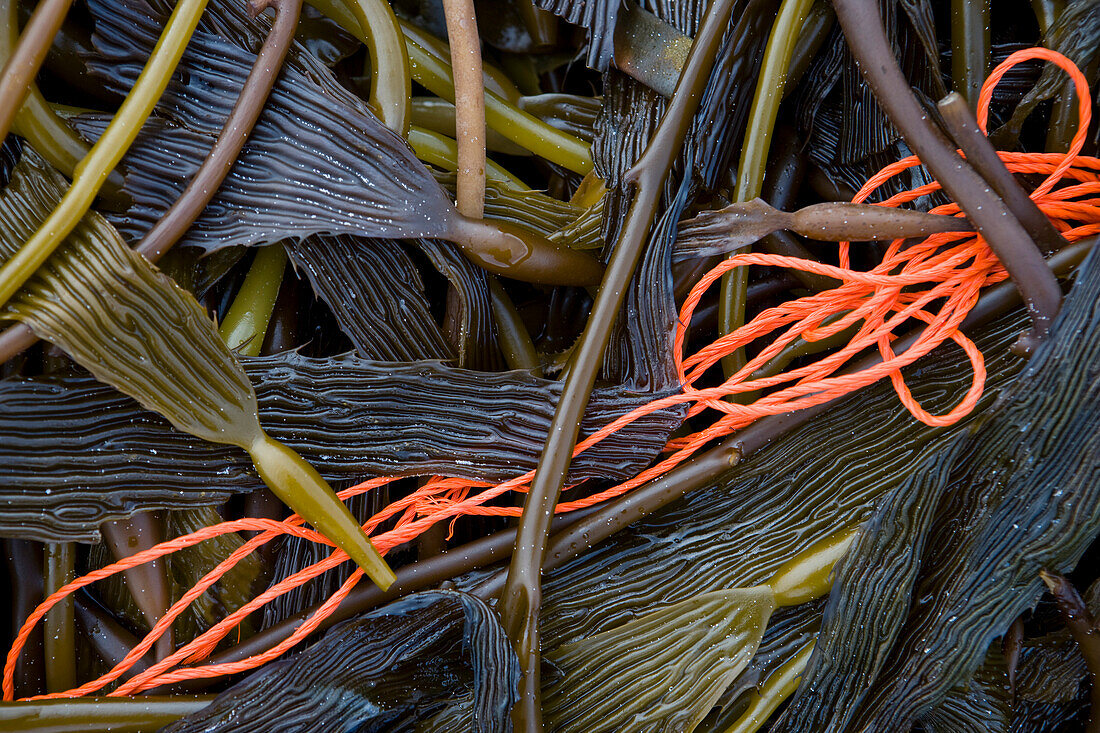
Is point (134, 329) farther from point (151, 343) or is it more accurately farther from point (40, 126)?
point (40, 126)

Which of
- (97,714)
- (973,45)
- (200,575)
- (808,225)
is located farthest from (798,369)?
(97,714)

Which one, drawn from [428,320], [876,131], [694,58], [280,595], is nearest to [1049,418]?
[876,131]

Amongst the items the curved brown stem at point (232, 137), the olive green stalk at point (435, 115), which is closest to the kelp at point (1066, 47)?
the olive green stalk at point (435, 115)

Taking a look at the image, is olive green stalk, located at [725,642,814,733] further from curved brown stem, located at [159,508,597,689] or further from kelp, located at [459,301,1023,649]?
curved brown stem, located at [159,508,597,689]

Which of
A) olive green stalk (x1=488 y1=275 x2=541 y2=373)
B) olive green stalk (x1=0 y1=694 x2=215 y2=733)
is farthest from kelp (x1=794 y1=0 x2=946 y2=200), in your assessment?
olive green stalk (x1=0 y1=694 x2=215 y2=733)

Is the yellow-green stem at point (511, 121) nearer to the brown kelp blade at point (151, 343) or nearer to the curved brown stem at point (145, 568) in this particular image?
the brown kelp blade at point (151, 343)

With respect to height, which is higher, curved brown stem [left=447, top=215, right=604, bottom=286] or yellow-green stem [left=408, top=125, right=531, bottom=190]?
yellow-green stem [left=408, top=125, right=531, bottom=190]
